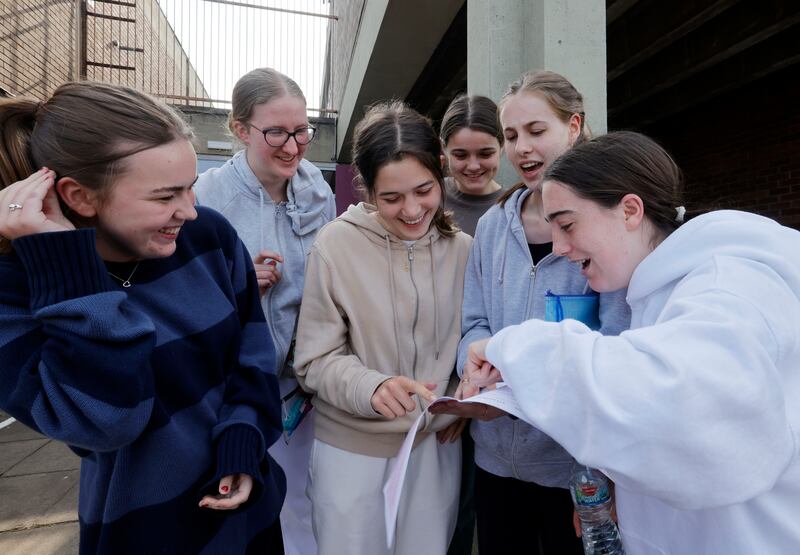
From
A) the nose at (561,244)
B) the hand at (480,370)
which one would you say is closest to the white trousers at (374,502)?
the hand at (480,370)

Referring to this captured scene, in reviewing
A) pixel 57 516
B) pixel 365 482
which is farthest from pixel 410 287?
pixel 57 516

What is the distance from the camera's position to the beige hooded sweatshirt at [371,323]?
1.52 meters

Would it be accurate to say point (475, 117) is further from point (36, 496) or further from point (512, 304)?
point (36, 496)

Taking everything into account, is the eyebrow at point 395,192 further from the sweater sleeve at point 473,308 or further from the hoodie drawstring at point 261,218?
the hoodie drawstring at point 261,218

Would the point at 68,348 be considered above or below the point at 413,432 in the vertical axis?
above

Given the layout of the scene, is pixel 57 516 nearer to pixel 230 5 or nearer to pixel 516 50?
pixel 516 50

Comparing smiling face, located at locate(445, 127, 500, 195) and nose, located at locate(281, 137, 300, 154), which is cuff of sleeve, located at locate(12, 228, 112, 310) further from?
smiling face, located at locate(445, 127, 500, 195)

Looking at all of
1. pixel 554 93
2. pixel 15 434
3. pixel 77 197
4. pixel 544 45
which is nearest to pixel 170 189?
pixel 77 197

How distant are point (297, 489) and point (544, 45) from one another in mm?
2284

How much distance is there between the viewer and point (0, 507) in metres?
3.31

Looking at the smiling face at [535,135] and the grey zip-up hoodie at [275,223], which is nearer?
the smiling face at [535,135]

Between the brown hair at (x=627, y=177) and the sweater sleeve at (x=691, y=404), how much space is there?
1.13 feet

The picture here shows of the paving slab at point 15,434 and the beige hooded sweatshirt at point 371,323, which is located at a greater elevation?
the beige hooded sweatshirt at point 371,323

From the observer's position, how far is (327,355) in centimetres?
154
